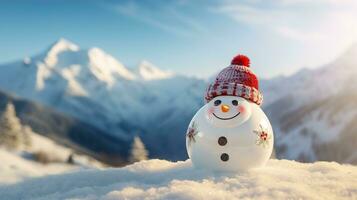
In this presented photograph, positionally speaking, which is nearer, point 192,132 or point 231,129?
point 231,129

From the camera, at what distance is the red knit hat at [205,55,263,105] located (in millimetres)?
12750

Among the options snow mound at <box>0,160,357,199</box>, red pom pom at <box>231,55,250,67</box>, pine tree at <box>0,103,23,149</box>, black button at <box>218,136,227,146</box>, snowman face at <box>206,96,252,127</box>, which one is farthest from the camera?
pine tree at <box>0,103,23,149</box>

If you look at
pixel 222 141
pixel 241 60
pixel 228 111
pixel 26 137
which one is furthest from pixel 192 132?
pixel 26 137

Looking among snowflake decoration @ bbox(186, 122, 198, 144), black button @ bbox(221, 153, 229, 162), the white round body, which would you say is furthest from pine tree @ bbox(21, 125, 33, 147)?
black button @ bbox(221, 153, 229, 162)

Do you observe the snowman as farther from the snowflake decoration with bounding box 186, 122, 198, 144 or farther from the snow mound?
the snow mound

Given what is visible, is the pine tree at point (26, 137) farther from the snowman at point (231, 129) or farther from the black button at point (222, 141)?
the black button at point (222, 141)

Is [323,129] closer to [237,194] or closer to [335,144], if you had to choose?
[335,144]

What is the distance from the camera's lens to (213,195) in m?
10.3

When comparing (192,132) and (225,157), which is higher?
(192,132)

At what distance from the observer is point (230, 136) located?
12094mm

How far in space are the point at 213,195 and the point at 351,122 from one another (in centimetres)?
12120

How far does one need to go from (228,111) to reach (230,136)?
0.61 metres

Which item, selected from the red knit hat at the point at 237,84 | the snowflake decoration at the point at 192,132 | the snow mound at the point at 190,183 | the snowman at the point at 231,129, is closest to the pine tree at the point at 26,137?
the snow mound at the point at 190,183

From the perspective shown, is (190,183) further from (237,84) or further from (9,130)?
(9,130)
